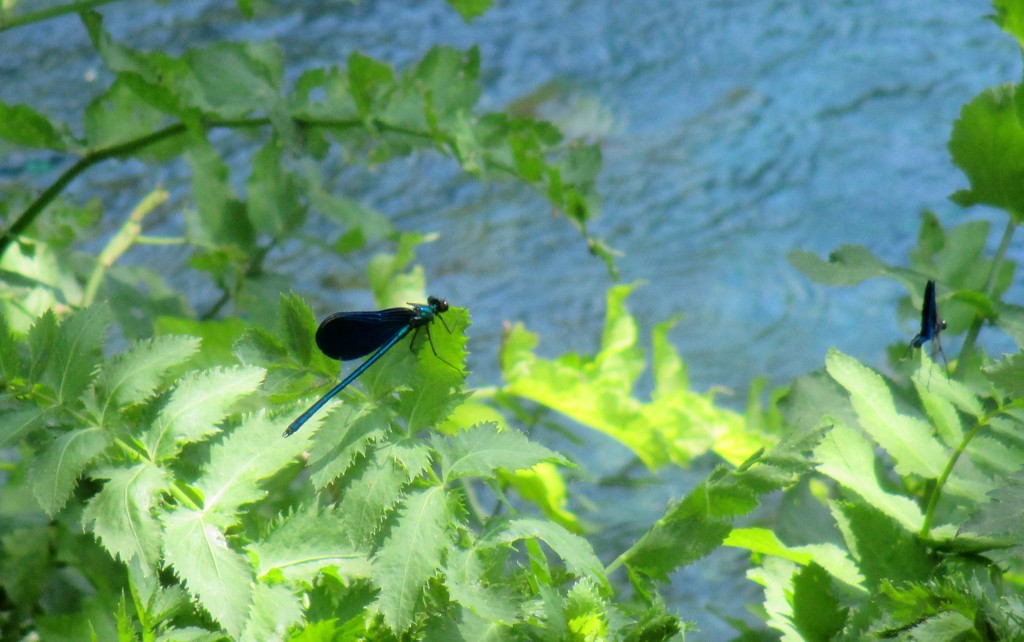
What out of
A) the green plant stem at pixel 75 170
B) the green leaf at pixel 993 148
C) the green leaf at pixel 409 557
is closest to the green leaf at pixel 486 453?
the green leaf at pixel 409 557

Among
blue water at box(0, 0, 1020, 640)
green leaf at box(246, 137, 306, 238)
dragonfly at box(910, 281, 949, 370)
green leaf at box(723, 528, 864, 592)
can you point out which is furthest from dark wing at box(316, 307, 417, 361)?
blue water at box(0, 0, 1020, 640)

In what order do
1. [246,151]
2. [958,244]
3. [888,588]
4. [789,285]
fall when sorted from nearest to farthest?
[888,588]
[958,244]
[789,285]
[246,151]

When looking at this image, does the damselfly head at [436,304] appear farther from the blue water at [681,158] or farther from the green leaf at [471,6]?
the blue water at [681,158]

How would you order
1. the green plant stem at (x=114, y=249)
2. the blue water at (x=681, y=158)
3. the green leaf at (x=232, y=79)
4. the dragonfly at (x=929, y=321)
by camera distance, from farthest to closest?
the blue water at (x=681, y=158), the green plant stem at (x=114, y=249), the green leaf at (x=232, y=79), the dragonfly at (x=929, y=321)

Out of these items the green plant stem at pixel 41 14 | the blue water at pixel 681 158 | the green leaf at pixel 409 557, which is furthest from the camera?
the blue water at pixel 681 158

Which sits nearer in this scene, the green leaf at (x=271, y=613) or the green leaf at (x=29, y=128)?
the green leaf at (x=271, y=613)

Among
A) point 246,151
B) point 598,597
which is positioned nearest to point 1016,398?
point 598,597

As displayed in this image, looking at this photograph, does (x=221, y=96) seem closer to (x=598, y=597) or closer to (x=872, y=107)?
(x=598, y=597)
